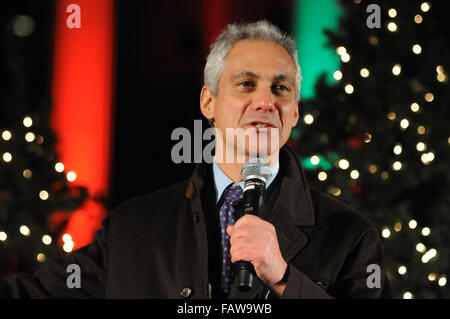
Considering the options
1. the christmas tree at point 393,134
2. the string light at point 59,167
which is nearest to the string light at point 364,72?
the christmas tree at point 393,134

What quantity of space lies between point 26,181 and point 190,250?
1627mm

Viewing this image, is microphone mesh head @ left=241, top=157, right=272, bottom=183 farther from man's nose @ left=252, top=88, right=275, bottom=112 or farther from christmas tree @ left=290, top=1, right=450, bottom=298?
christmas tree @ left=290, top=1, right=450, bottom=298

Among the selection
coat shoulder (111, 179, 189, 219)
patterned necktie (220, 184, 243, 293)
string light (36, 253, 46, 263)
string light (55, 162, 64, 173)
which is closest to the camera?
patterned necktie (220, 184, 243, 293)

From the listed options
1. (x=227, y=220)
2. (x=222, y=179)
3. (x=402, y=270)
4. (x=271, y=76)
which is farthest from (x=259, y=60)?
(x=402, y=270)

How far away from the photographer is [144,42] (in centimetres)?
365

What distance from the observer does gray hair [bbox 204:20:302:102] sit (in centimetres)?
219

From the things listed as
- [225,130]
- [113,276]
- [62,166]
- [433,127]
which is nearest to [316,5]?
[433,127]

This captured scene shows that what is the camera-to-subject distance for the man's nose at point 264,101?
6.77ft

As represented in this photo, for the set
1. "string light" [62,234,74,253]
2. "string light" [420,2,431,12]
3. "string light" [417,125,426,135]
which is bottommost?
"string light" [62,234,74,253]

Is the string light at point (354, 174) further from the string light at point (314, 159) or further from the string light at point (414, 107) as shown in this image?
A: the string light at point (414, 107)

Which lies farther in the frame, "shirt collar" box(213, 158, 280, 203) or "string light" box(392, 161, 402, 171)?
"string light" box(392, 161, 402, 171)

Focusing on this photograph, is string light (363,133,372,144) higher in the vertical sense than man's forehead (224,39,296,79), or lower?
lower

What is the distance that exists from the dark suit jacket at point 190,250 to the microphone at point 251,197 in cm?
29

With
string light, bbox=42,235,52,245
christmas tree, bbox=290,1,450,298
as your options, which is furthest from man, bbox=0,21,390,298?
christmas tree, bbox=290,1,450,298
